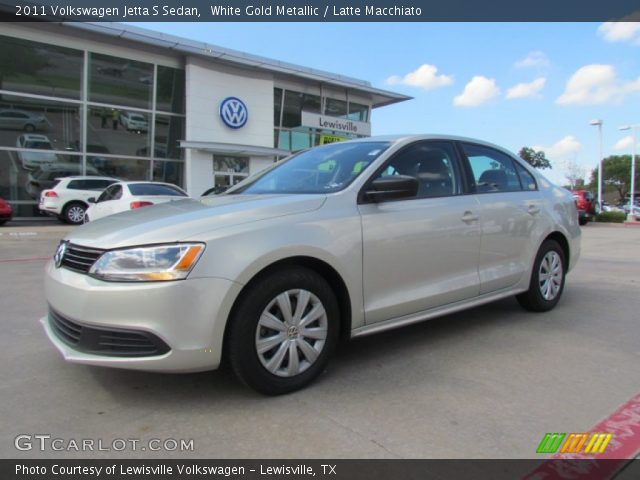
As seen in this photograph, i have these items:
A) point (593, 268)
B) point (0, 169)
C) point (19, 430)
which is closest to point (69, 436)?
point (19, 430)

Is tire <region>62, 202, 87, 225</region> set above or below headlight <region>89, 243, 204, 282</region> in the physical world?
above

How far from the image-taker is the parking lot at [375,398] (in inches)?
95.8

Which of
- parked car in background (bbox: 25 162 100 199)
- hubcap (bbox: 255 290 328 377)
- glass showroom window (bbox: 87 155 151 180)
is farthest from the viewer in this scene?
glass showroom window (bbox: 87 155 151 180)

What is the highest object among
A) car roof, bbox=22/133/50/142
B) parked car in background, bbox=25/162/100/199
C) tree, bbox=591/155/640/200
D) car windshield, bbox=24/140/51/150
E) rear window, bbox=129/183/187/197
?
tree, bbox=591/155/640/200

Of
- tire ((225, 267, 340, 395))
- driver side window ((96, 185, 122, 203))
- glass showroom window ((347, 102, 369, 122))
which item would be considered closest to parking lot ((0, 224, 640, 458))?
tire ((225, 267, 340, 395))

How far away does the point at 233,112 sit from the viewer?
20.8m

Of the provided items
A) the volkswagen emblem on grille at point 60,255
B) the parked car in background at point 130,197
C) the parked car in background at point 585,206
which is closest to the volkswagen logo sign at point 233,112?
the parked car in background at point 130,197

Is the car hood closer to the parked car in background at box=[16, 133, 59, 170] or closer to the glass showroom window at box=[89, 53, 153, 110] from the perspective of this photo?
the parked car in background at box=[16, 133, 59, 170]

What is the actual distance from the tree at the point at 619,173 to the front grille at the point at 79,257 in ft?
294

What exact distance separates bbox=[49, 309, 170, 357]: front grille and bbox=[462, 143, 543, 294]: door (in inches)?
105

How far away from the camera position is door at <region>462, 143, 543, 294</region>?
4.14 metres

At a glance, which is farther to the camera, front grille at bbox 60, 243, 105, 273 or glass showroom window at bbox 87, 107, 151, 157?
glass showroom window at bbox 87, 107, 151, 157

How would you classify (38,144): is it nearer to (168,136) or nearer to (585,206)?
(168,136)
